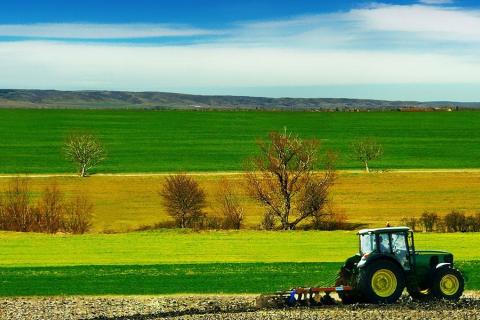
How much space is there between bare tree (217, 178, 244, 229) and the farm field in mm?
825

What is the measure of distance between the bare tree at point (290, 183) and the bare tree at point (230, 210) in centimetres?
199

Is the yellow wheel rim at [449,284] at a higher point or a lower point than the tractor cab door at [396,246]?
lower

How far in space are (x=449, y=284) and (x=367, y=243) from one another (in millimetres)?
2586

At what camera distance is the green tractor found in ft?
76.2

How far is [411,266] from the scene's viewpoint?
23.8 meters

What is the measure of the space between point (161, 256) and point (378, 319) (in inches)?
860

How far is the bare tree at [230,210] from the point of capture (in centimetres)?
6359

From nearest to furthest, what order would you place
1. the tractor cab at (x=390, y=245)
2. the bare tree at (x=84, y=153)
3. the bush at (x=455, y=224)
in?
the tractor cab at (x=390, y=245)
the bush at (x=455, y=224)
the bare tree at (x=84, y=153)

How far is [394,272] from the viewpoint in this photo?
2334 cm

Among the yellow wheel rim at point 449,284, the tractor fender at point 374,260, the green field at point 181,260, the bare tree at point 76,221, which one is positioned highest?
the tractor fender at point 374,260

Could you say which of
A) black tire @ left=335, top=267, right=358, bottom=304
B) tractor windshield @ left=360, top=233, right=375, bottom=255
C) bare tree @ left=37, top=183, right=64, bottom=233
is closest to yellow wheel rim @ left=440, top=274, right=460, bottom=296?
tractor windshield @ left=360, top=233, right=375, bottom=255

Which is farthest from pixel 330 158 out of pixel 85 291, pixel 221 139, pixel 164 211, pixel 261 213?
→ pixel 221 139

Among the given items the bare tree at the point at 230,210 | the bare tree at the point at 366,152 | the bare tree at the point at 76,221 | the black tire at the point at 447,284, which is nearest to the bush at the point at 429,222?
the bare tree at the point at 230,210

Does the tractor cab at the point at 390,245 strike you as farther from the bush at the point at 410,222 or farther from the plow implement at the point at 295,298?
the bush at the point at 410,222
